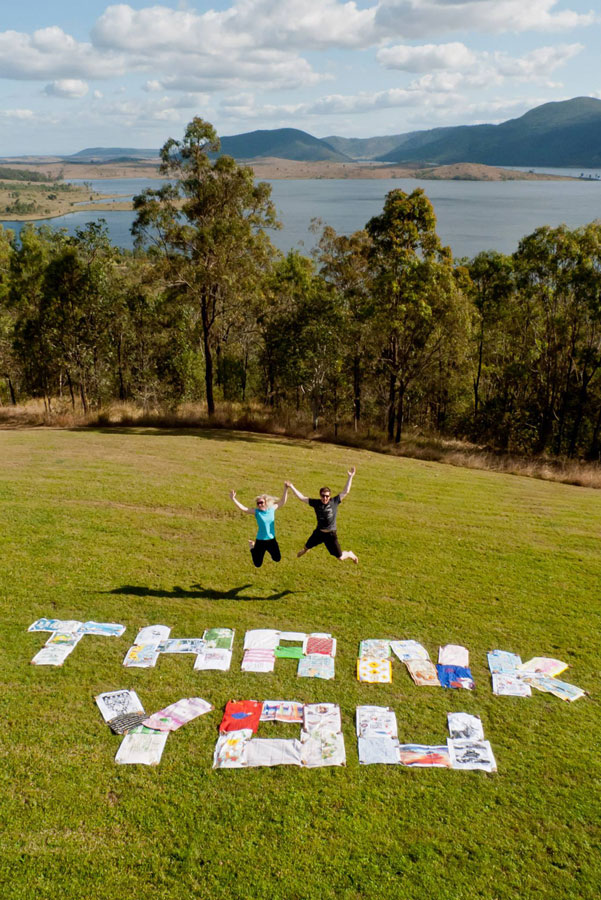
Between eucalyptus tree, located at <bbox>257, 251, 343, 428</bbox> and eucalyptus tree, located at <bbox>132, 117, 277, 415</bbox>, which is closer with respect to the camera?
eucalyptus tree, located at <bbox>132, 117, 277, 415</bbox>

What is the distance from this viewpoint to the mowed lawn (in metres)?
6.52

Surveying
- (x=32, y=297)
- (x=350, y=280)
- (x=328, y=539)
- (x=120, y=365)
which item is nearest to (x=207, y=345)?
(x=350, y=280)

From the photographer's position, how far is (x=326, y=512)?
1223cm

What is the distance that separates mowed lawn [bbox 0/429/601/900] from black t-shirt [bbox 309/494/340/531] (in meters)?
1.53

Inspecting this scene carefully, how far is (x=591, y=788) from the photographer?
7688 millimetres

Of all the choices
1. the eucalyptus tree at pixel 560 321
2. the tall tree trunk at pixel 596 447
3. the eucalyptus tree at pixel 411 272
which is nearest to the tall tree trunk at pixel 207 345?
the eucalyptus tree at pixel 411 272

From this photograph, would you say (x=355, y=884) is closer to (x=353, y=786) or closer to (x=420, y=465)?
(x=353, y=786)

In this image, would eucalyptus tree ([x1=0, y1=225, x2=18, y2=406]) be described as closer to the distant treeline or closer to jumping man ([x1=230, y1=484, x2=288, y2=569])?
the distant treeline

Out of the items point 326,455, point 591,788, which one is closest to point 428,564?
point 591,788

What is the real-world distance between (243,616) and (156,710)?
3.07 meters

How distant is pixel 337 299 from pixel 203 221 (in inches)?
362

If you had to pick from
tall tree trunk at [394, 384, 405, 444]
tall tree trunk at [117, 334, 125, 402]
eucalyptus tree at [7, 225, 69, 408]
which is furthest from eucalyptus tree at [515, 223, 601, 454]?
tall tree trunk at [117, 334, 125, 402]

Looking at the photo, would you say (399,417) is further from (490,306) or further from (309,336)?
(490,306)

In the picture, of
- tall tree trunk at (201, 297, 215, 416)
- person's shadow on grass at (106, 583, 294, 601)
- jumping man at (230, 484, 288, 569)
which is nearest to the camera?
jumping man at (230, 484, 288, 569)
